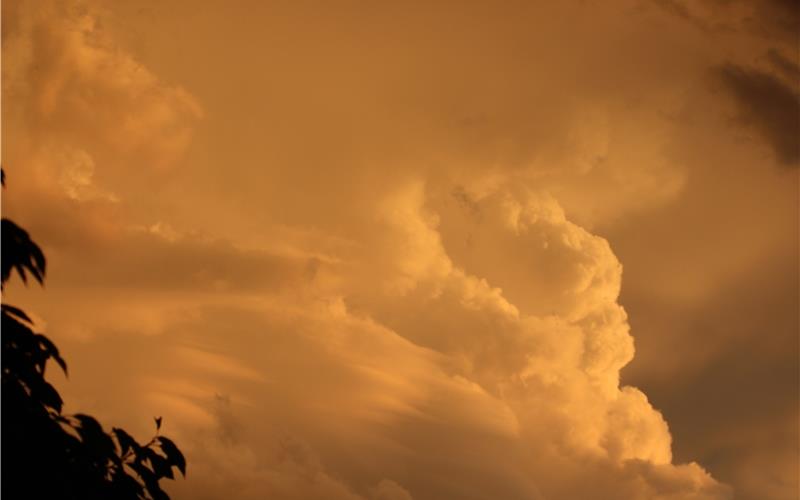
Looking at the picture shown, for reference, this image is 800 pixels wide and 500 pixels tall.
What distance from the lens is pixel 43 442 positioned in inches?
639

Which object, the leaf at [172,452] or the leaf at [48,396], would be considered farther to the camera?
the leaf at [172,452]

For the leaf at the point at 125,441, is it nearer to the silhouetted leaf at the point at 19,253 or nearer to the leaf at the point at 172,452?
the leaf at the point at 172,452

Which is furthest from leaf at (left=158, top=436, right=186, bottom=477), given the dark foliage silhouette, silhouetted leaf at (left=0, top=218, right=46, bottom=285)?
silhouetted leaf at (left=0, top=218, right=46, bottom=285)

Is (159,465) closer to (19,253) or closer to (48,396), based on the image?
(48,396)

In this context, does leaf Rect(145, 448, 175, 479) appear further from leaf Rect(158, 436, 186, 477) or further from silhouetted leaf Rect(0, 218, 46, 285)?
silhouetted leaf Rect(0, 218, 46, 285)

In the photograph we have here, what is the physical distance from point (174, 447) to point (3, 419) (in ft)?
12.4

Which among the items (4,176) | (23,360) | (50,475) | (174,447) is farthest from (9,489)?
(4,176)

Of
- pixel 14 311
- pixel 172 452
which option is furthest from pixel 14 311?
pixel 172 452

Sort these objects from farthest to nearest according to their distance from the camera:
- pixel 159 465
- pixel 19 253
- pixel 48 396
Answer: pixel 159 465 → pixel 48 396 → pixel 19 253

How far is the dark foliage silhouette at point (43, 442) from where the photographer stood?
15.7 meters

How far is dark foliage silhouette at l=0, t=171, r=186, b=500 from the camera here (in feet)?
51.5

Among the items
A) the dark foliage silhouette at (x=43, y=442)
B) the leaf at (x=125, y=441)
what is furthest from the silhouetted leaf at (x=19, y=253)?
the leaf at (x=125, y=441)

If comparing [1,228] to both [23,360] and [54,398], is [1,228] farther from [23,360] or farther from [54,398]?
[54,398]

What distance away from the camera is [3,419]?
51.7 feet
